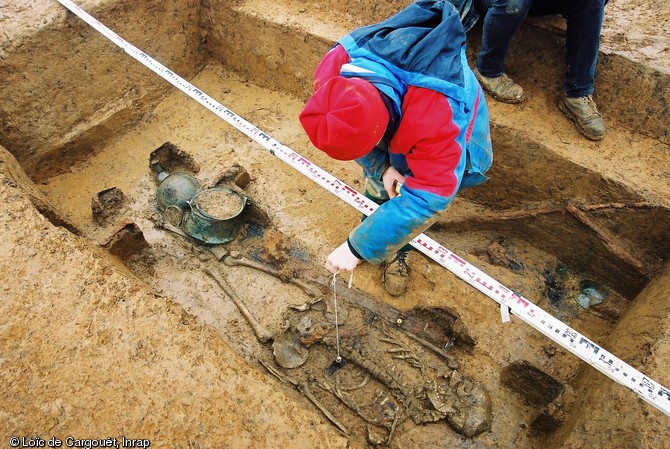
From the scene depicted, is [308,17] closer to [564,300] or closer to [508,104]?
[508,104]

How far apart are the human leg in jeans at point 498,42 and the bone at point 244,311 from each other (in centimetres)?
280

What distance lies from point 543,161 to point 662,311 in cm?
146

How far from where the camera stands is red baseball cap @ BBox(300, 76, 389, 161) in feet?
5.95

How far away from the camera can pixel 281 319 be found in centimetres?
359

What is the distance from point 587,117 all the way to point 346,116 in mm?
2796

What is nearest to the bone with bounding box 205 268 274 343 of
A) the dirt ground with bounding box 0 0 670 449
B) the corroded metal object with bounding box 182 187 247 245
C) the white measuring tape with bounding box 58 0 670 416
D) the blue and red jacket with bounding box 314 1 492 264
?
the dirt ground with bounding box 0 0 670 449

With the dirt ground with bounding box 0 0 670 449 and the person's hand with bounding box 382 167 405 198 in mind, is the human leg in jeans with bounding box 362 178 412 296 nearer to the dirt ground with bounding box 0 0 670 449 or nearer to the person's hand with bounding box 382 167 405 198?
the dirt ground with bounding box 0 0 670 449

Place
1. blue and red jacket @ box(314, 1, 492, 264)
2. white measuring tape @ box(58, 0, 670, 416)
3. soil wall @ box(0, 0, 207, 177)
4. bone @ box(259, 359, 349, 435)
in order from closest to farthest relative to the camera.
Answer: blue and red jacket @ box(314, 1, 492, 264) < white measuring tape @ box(58, 0, 670, 416) < bone @ box(259, 359, 349, 435) < soil wall @ box(0, 0, 207, 177)

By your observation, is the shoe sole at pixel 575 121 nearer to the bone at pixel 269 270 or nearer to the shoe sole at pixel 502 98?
the shoe sole at pixel 502 98

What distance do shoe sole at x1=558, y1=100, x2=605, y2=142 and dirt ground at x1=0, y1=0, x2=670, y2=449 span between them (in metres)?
0.08

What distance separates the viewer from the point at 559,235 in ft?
12.6

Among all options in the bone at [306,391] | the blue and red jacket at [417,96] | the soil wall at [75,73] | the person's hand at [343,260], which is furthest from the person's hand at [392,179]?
the soil wall at [75,73]

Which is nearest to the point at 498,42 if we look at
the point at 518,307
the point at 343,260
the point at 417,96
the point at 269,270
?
the point at 417,96

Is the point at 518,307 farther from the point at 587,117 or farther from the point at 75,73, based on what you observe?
the point at 75,73
